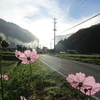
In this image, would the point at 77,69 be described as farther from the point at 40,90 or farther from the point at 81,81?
the point at 81,81

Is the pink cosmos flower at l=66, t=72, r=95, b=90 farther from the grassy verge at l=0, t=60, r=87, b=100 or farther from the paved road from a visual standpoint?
the paved road

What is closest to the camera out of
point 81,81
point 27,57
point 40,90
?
point 81,81

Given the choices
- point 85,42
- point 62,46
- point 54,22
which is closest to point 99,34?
point 85,42

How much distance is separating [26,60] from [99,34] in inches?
3116

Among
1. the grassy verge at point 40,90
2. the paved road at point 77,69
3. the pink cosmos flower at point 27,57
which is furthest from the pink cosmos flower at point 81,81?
the paved road at point 77,69

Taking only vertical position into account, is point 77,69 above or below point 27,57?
below

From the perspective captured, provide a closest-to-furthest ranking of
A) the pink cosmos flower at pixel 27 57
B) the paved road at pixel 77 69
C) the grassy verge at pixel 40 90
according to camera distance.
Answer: the pink cosmos flower at pixel 27 57 < the grassy verge at pixel 40 90 < the paved road at pixel 77 69

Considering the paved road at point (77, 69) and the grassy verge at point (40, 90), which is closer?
the grassy verge at point (40, 90)

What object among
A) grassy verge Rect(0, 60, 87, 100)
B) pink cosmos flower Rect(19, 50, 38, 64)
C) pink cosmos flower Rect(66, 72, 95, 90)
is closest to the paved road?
grassy verge Rect(0, 60, 87, 100)

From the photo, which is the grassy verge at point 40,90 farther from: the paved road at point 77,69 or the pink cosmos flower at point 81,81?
the paved road at point 77,69

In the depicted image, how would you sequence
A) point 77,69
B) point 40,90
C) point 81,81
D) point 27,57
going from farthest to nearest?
point 77,69
point 40,90
point 27,57
point 81,81

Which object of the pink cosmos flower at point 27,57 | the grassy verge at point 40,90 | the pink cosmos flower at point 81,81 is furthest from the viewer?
the grassy verge at point 40,90

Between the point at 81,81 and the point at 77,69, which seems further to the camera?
the point at 77,69

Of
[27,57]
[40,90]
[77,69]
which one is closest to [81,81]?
[27,57]
